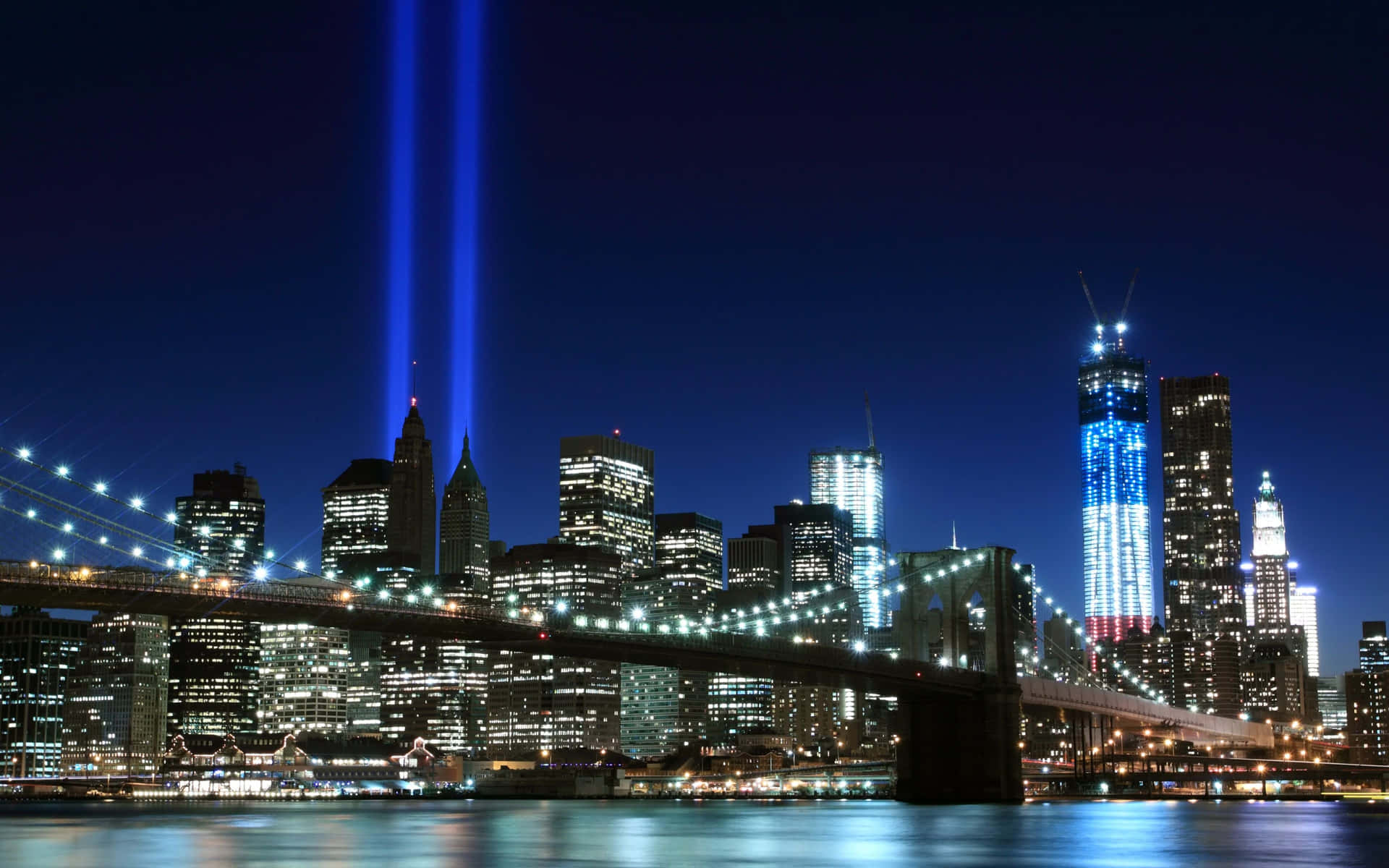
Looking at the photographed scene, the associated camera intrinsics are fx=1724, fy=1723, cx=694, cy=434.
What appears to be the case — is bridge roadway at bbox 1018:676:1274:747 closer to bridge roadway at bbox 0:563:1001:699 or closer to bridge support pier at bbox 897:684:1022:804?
bridge support pier at bbox 897:684:1022:804

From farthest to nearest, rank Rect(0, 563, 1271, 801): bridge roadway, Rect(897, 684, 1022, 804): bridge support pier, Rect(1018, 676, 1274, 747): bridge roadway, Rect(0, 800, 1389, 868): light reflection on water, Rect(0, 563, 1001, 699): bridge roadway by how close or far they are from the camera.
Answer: Rect(1018, 676, 1274, 747): bridge roadway
Rect(897, 684, 1022, 804): bridge support pier
Rect(0, 563, 1271, 801): bridge roadway
Rect(0, 563, 1001, 699): bridge roadway
Rect(0, 800, 1389, 868): light reflection on water

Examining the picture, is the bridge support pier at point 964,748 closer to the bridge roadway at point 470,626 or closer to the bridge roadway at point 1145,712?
the bridge roadway at point 470,626

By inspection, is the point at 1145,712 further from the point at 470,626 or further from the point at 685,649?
the point at 470,626

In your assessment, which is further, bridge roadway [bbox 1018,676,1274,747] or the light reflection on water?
bridge roadway [bbox 1018,676,1274,747]

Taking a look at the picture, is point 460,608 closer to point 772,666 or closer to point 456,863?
point 772,666

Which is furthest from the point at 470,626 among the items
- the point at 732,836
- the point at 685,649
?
the point at 732,836

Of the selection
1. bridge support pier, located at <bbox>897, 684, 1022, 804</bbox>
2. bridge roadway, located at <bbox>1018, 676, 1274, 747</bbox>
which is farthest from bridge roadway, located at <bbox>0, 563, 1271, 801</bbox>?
bridge roadway, located at <bbox>1018, 676, 1274, 747</bbox>
